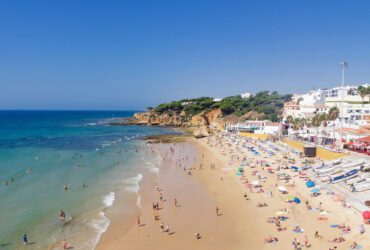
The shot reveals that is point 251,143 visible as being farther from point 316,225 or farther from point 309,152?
point 316,225

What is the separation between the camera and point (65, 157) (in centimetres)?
4228

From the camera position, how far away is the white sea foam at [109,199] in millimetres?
22922

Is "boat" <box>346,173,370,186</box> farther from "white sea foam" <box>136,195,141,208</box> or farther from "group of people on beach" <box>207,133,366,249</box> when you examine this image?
"white sea foam" <box>136,195,141,208</box>

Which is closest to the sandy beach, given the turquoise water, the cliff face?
the turquoise water

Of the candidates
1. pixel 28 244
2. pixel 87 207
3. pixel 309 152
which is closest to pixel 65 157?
pixel 87 207

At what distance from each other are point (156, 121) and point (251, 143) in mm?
59928

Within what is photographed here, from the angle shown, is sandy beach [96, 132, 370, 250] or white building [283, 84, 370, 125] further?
white building [283, 84, 370, 125]

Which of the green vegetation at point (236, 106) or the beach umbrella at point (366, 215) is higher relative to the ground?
the green vegetation at point (236, 106)

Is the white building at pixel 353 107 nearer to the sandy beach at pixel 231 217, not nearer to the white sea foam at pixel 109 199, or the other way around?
the sandy beach at pixel 231 217

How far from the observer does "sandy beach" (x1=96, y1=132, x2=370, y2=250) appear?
16578mm

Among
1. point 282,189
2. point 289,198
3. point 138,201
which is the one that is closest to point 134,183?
point 138,201

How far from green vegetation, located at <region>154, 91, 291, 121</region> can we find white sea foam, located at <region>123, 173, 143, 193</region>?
49.1 meters

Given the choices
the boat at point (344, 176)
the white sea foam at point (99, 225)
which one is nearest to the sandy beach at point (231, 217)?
the white sea foam at point (99, 225)

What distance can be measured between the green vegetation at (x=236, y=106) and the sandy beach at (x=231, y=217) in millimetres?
48028
